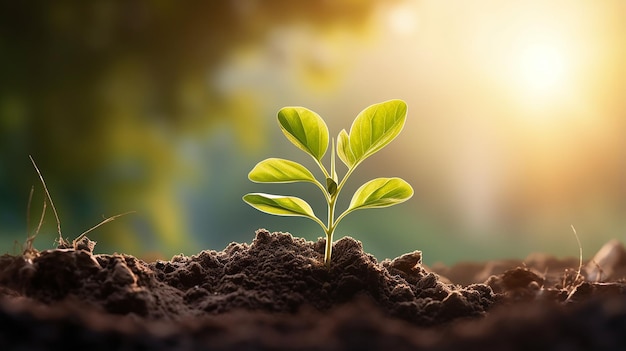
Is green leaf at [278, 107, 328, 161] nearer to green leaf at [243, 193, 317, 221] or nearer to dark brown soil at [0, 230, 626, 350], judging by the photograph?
green leaf at [243, 193, 317, 221]

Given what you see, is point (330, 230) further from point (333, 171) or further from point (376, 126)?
point (376, 126)

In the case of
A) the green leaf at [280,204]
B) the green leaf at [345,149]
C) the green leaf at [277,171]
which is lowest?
the green leaf at [280,204]

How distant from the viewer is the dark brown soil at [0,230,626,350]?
1.98 ft

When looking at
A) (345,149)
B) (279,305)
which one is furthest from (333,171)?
(279,305)

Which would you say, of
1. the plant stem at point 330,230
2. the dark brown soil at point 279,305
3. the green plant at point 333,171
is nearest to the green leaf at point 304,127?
the green plant at point 333,171

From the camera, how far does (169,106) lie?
2354 mm

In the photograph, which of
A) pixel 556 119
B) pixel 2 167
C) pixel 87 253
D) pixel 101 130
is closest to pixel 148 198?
pixel 101 130

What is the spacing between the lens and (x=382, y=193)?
1123 millimetres

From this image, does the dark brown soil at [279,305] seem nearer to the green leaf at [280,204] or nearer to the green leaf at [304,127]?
the green leaf at [280,204]

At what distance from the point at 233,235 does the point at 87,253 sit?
122cm

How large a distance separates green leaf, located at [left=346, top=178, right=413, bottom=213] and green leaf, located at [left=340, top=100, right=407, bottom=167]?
0.21 ft

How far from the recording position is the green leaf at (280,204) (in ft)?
3.61

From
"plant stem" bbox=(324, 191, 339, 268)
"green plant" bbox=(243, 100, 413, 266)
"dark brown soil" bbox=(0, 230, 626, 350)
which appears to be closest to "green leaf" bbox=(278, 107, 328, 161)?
"green plant" bbox=(243, 100, 413, 266)

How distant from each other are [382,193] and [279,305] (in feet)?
1.02
